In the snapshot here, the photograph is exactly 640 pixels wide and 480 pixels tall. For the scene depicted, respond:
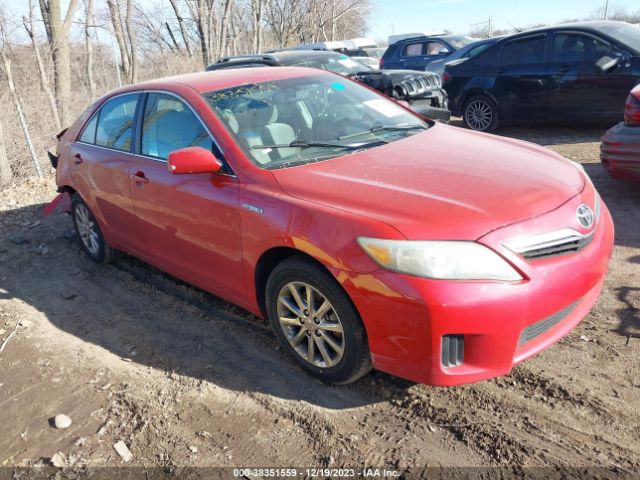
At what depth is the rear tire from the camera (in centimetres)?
511

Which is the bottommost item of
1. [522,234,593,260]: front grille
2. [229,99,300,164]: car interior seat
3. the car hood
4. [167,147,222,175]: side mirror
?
[522,234,593,260]: front grille

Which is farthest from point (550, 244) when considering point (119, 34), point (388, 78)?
point (119, 34)

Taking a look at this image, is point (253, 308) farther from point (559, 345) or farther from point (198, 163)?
point (559, 345)

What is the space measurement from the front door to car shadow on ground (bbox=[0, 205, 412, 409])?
337 mm

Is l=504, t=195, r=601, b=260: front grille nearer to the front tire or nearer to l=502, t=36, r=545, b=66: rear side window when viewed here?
the front tire

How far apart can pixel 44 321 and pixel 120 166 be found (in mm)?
1356

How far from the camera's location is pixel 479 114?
9031mm

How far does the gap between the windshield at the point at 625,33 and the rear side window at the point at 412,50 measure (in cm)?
811

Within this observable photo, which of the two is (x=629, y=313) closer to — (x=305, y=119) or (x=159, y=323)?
(x=305, y=119)

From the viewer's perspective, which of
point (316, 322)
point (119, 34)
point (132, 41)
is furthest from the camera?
point (119, 34)

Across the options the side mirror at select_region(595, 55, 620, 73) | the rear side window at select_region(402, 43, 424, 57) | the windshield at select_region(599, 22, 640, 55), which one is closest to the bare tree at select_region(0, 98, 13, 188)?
the side mirror at select_region(595, 55, 620, 73)

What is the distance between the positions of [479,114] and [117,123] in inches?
248

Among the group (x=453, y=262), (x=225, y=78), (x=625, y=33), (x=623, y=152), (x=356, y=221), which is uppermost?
(x=625, y=33)

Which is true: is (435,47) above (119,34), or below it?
below
